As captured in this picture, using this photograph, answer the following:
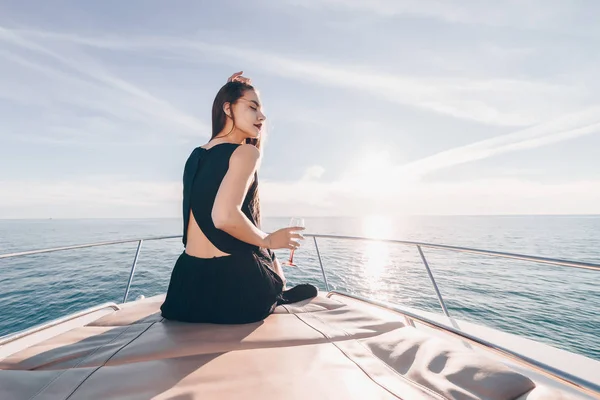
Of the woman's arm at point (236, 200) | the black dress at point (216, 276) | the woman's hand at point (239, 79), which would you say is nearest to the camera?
the woman's arm at point (236, 200)

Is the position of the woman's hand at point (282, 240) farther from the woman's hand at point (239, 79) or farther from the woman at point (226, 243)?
the woman's hand at point (239, 79)

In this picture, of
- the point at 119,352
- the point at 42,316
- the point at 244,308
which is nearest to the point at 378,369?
the point at 244,308

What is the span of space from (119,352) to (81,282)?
575 inches

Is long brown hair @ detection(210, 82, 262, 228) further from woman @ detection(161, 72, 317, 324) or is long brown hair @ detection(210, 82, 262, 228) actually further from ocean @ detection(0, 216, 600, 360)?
ocean @ detection(0, 216, 600, 360)

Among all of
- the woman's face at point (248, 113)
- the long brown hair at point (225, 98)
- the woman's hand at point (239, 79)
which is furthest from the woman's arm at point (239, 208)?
the woman's hand at point (239, 79)

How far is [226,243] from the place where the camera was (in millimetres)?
1187

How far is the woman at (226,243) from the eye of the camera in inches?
42.0

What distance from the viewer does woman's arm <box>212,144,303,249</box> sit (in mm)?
1026

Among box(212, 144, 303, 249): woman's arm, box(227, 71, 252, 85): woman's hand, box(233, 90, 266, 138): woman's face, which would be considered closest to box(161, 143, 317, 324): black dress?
box(212, 144, 303, 249): woman's arm

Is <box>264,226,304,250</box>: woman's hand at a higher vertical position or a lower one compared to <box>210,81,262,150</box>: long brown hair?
lower

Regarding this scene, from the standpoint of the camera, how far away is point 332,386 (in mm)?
694

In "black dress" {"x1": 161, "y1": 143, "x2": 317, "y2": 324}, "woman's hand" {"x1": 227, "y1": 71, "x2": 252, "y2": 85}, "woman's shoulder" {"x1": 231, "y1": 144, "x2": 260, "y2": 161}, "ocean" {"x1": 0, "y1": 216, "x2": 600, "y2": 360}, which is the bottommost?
"ocean" {"x1": 0, "y1": 216, "x2": 600, "y2": 360}

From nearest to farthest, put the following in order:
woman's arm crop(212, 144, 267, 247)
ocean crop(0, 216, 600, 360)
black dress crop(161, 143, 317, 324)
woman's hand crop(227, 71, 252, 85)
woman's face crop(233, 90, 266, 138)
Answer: woman's arm crop(212, 144, 267, 247) < black dress crop(161, 143, 317, 324) < woman's face crop(233, 90, 266, 138) < woman's hand crop(227, 71, 252, 85) < ocean crop(0, 216, 600, 360)

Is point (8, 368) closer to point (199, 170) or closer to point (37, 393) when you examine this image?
point (37, 393)
